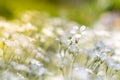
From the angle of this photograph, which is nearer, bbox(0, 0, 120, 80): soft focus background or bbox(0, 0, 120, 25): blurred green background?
bbox(0, 0, 120, 80): soft focus background

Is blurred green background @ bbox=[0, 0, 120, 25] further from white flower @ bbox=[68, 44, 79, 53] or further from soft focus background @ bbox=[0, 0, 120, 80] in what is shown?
white flower @ bbox=[68, 44, 79, 53]

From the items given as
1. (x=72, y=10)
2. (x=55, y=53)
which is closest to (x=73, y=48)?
(x=55, y=53)

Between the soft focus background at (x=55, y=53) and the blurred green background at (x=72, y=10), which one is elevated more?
the blurred green background at (x=72, y=10)

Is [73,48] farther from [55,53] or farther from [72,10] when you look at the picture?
[72,10]

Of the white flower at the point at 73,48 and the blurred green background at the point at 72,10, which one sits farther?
the blurred green background at the point at 72,10

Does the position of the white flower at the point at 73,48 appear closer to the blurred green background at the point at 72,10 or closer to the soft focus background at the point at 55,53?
the soft focus background at the point at 55,53


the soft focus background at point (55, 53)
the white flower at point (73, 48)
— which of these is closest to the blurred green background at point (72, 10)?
the soft focus background at point (55, 53)

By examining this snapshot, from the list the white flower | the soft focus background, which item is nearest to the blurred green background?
the soft focus background

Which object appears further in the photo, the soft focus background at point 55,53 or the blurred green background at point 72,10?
the blurred green background at point 72,10

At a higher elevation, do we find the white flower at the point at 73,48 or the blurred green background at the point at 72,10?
the blurred green background at the point at 72,10
